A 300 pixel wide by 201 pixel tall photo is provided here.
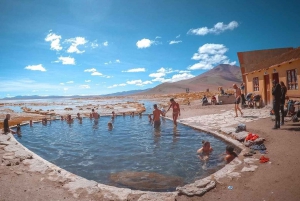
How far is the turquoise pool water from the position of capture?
19.9 feet

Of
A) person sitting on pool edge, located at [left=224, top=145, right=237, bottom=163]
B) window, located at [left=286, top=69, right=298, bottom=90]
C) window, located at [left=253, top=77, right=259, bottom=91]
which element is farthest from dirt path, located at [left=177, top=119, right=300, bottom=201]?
window, located at [left=253, top=77, right=259, bottom=91]

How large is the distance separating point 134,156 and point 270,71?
13955mm

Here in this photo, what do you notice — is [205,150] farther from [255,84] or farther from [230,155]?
[255,84]

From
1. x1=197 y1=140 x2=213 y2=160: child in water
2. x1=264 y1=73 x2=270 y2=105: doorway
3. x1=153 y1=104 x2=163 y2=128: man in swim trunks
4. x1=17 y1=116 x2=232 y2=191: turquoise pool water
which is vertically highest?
x1=264 y1=73 x2=270 y2=105: doorway

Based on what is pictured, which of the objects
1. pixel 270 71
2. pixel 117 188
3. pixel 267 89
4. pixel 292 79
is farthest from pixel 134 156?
pixel 267 89

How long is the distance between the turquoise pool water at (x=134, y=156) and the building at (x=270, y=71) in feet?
26.7

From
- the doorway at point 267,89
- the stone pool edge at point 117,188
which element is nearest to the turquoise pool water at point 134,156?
the stone pool edge at point 117,188

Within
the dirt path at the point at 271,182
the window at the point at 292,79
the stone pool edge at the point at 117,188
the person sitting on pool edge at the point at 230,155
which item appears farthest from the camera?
the window at the point at 292,79

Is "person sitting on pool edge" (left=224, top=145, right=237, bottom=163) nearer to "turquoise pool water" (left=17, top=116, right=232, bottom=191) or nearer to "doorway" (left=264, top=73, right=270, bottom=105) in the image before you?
"turquoise pool water" (left=17, top=116, right=232, bottom=191)

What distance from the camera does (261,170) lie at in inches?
197

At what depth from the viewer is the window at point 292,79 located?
13559 millimetres

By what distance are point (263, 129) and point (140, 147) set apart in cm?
557

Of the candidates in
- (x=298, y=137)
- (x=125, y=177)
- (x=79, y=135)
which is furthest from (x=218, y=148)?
(x=79, y=135)

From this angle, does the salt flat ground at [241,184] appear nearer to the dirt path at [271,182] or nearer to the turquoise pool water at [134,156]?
the dirt path at [271,182]
